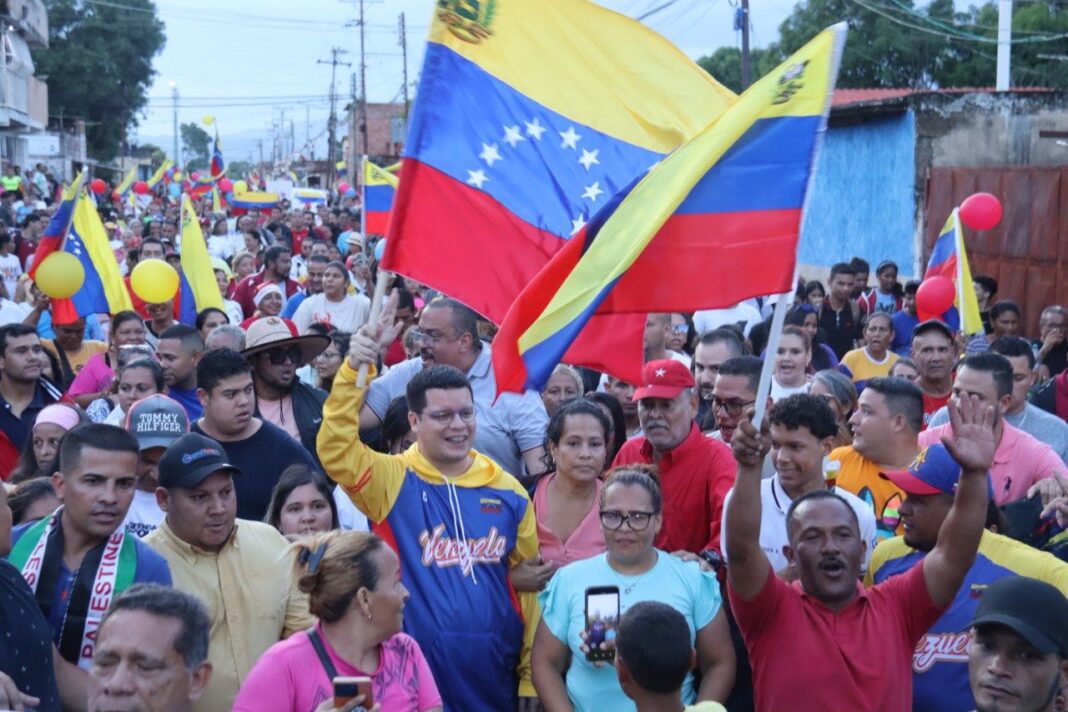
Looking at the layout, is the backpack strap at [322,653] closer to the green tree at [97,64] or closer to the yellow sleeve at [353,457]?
the yellow sleeve at [353,457]

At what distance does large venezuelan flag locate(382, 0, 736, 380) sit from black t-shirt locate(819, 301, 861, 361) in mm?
7627

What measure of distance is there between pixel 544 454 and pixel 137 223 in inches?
810

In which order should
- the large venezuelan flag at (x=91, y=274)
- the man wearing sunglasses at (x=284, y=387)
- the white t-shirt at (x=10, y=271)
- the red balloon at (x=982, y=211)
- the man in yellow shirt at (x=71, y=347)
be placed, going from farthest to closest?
the white t-shirt at (x=10, y=271) < the red balloon at (x=982, y=211) < the large venezuelan flag at (x=91, y=274) < the man in yellow shirt at (x=71, y=347) < the man wearing sunglasses at (x=284, y=387)

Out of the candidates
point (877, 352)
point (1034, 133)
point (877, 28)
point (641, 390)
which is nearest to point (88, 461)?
point (641, 390)

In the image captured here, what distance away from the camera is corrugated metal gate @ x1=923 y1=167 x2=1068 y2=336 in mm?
17453

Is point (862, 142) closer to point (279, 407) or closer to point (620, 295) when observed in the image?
point (279, 407)

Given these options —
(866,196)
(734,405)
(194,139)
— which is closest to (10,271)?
(734,405)

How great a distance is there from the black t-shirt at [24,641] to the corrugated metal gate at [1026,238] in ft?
50.0

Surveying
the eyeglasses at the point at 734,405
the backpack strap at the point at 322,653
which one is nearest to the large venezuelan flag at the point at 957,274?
the eyeglasses at the point at 734,405

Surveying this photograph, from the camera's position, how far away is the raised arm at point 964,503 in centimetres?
423

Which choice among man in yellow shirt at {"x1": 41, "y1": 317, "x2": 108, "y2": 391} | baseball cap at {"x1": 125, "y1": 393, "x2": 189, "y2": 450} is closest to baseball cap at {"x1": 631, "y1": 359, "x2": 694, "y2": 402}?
baseball cap at {"x1": 125, "y1": 393, "x2": 189, "y2": 450}

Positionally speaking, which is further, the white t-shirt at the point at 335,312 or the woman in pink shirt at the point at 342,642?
the white t-shirt at the point at 335,312

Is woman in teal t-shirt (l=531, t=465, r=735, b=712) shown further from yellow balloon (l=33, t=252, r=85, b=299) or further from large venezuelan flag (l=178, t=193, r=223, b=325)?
large venezuelan flag (l=178, t=193, r=223, b=325)

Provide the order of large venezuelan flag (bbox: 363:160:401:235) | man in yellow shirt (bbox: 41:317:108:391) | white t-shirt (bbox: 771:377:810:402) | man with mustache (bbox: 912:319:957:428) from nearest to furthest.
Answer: white t-shirt (bbox: 771:377:810:402) → man with mustache (bbox: 912:319:957:428) → man in yellow shirt (bbox: 41:317:108:391) → large venezuelan flag (bbox: 363:160:401:235)
